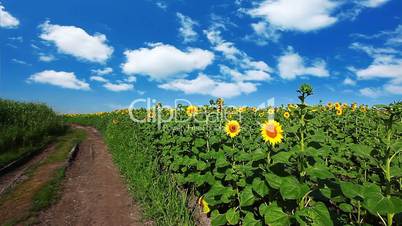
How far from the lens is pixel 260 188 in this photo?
370 cm

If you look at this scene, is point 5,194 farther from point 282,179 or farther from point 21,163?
point 282,179

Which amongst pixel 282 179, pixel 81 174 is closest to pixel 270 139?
pixel 282 179

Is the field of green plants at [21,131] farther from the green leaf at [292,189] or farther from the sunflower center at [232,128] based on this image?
the green leaf at [292,189]

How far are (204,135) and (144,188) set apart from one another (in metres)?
2.32

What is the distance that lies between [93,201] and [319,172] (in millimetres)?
7275

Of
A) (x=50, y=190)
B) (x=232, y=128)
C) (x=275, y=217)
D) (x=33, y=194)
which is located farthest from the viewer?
(x=50, y=190)

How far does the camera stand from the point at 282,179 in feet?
11.0

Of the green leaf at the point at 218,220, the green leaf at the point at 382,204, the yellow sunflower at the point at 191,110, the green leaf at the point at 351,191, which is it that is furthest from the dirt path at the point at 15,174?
the green leaf at the point at 382,204

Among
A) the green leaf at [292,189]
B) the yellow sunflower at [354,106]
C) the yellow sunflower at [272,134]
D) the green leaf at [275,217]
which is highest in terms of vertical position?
the yellow sunflower at [354,106]

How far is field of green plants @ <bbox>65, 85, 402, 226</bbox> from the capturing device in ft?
10.2

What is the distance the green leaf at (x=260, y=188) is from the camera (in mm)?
3617

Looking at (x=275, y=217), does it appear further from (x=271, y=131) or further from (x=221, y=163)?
(x=221, y=163)

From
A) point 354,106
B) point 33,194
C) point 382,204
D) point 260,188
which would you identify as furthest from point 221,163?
point 354,106

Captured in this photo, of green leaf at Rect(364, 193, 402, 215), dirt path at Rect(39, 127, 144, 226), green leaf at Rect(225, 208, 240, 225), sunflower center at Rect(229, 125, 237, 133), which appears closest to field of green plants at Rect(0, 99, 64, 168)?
dirt path at Rect(39, 127, 144, 226)
